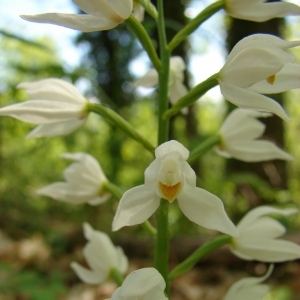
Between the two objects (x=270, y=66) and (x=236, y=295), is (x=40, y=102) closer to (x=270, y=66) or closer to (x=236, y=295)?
(x=270, y=66)

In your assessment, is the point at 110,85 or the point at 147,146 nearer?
the point at 147,146

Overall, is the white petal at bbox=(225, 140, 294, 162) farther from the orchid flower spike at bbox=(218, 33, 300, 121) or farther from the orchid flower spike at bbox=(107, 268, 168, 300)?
the orchid flower spike at bbox=(107, 268, 168, 300)

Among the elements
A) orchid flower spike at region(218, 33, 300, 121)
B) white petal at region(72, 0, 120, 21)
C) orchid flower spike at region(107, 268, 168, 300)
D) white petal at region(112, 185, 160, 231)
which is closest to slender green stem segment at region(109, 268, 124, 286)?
orchid flower spike at region(107, 268, 168, 300)

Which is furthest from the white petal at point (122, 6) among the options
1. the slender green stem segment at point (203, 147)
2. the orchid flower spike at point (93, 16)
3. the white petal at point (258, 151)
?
the white petal at point (258, 151)

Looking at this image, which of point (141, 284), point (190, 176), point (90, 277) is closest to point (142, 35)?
point (190, 176)

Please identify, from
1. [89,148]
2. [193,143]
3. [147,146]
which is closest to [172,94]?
[147,146]

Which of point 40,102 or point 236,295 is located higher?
point 40,102
